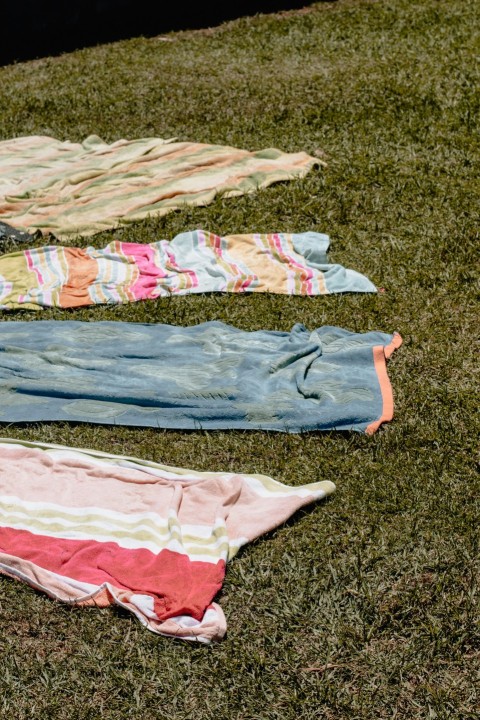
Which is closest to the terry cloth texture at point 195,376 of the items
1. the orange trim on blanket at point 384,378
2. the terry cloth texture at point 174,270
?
the orange trim on blanket at point 384,378

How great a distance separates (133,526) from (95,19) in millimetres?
8659

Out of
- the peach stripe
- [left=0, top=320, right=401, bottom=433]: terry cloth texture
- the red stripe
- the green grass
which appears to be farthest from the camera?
the peach stripe

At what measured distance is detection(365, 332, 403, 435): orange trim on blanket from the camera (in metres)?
4.49

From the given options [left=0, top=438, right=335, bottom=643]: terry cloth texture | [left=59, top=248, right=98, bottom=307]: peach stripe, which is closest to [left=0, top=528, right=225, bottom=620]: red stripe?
[left=0, top=438, right=335, bottom=643]: terry cloth texture

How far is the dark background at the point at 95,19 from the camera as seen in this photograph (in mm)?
10672

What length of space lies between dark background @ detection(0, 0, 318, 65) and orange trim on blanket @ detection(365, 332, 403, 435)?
702 centimetres

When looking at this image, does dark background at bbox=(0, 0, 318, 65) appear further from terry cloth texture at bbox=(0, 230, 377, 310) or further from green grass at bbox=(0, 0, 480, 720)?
terry cloth texture at bbox=(0, 230, 377, 310)

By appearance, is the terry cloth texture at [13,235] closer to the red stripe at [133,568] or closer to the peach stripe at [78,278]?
the peach stripe at [78,278]

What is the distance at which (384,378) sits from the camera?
189 inches

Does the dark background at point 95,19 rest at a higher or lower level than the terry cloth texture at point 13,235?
higher

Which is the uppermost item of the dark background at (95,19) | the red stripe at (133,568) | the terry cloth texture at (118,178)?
the dark background at (95,19)

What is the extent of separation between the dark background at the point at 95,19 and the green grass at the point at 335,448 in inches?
71.7

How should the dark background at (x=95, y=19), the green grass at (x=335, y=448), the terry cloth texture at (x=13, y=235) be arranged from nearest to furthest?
the green grass at (x=335, y=448), the terry cloth texture at (x=13, y=235), the dark background at (x=95, y=19)

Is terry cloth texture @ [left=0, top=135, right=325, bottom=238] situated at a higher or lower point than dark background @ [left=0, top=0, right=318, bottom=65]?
lower
